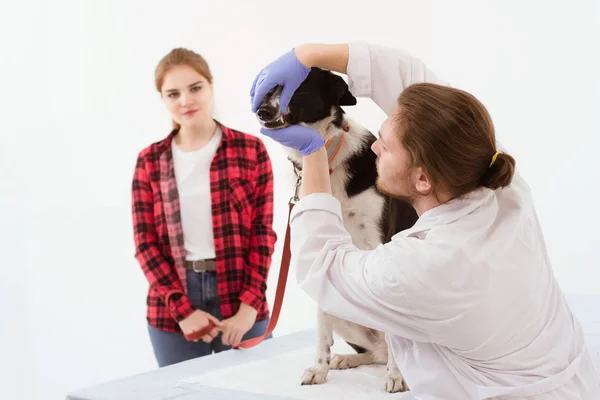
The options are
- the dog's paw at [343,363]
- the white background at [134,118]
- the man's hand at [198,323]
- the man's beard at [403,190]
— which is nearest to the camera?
the man's beard at [403,190]

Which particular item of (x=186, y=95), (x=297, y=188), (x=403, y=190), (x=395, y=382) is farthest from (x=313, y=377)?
(x=186, y=95)

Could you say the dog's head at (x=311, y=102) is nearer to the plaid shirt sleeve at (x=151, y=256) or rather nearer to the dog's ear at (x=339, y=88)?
the dog's ear at (x=339, y=88)

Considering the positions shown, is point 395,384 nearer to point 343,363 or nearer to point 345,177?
point 343,363

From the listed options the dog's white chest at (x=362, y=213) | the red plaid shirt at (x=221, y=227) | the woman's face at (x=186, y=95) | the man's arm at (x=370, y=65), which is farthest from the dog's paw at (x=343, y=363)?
the woman's face at (x=186, y=95)

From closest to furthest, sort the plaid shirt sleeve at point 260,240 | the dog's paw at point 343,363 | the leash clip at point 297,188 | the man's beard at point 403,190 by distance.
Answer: the man's beard at point 403,190, the leash clip at point 297,188, the dog's paw at point 343,363, the plaid shirt sleeve at point 260,240

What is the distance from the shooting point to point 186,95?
2.10 meters

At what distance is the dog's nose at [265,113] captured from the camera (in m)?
1.26

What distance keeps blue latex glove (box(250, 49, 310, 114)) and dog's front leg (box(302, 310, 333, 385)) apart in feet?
1.77

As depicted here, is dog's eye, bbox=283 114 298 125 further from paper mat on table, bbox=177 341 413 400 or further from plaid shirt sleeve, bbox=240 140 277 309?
plaid shirt sleeve, bbox=240 140 277 309

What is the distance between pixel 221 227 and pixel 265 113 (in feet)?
2.85

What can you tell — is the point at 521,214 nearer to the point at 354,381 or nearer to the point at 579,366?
the point at 579,366

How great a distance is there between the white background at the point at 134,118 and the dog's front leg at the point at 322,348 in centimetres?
179

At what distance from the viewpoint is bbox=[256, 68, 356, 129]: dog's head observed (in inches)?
50.3

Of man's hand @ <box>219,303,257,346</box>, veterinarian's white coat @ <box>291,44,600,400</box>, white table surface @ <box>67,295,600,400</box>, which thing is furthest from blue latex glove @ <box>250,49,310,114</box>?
man's hand @ <box>219,303,257,346</box>
